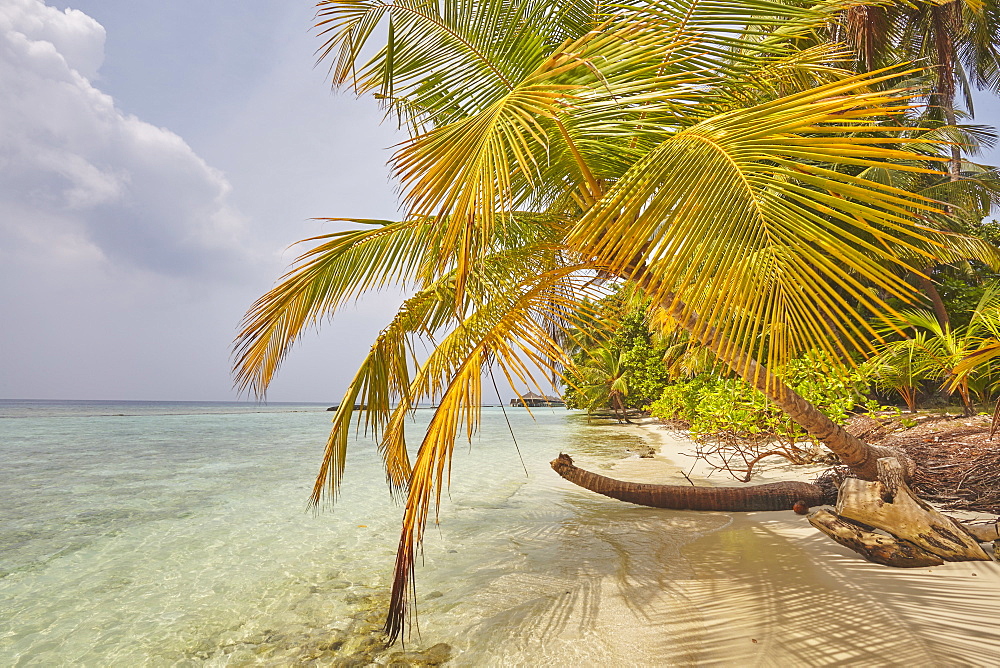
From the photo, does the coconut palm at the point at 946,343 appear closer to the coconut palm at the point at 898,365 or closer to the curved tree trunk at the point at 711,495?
the coconut palm at the point at 898,365

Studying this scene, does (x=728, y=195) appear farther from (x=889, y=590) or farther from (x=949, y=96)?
(x=949, y=96)

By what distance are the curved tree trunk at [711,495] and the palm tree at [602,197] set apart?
1143 millimetres

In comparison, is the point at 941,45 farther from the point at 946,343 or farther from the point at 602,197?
the point at 602,197

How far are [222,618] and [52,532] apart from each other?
406 cm

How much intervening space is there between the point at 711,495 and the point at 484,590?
9.12ft

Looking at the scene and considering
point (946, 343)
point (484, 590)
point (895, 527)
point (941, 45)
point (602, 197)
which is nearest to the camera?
point (602, 197)

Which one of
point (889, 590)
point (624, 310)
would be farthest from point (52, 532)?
point (889, 590)

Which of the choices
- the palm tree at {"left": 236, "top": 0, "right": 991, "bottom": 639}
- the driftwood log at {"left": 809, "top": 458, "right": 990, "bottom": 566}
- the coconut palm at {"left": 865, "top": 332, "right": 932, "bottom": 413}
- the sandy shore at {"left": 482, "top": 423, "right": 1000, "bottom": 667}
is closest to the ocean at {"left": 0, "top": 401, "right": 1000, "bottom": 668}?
the sandy shore at {"left": 482, "top": 423, "right": 1000, "bottom": 667}

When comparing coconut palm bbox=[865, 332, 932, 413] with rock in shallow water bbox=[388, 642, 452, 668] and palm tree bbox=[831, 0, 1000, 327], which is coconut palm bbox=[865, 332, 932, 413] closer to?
palm tree bbox=[831, 0, 1000, 327]

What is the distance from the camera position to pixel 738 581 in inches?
132

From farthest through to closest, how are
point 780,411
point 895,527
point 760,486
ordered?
point 780,411
point 760,486
point 895,527

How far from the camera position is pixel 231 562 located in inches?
183

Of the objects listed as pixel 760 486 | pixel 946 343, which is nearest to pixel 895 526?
pixel 760 486

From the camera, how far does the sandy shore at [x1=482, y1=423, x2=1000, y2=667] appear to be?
2457 mm
